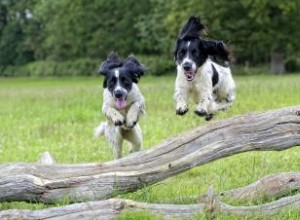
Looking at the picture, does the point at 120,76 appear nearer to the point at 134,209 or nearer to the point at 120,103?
the point at 120,103

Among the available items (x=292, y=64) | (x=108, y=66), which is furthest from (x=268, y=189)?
(x=292, y=64)

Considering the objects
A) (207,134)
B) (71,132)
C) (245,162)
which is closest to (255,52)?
(71,132)

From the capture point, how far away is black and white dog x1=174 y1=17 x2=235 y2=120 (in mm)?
6465

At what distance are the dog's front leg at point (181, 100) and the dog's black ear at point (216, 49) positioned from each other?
0.46m

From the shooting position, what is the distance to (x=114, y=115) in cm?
648

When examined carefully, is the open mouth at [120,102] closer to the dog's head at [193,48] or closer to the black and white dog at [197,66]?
the black and white dog at [197,66]

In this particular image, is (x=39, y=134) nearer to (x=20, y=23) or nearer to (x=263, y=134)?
(x=263, y=134)

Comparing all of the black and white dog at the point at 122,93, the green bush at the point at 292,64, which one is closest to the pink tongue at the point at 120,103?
the black and white dog at the point at 122,93

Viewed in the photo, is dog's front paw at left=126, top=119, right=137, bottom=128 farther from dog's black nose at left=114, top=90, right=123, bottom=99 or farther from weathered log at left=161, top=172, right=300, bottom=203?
weathered log at left=161, top=172, right=300, bottom=203

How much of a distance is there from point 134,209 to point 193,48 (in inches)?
80.4

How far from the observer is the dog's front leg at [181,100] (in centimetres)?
634

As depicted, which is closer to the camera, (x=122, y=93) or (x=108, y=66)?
(x=122, y=93)

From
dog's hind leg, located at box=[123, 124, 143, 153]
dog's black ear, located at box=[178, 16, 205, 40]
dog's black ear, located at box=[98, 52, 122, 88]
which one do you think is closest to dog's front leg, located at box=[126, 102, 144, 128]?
dog's black ear, located at box=[98, 52, 122, 88]

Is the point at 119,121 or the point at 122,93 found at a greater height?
the point at 122,93
